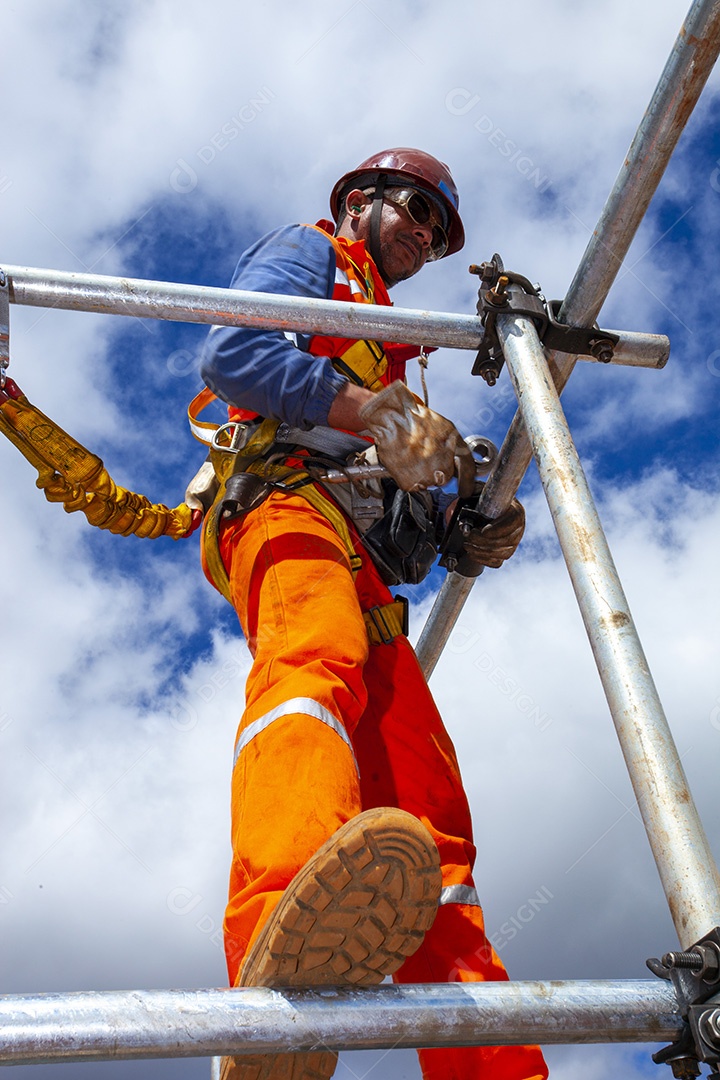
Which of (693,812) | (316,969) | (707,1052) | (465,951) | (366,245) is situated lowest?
(707,1052)

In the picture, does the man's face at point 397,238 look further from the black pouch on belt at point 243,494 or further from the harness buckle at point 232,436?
the black pouch on belt at point 243,494

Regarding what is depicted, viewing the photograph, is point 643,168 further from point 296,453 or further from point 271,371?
point 296,453

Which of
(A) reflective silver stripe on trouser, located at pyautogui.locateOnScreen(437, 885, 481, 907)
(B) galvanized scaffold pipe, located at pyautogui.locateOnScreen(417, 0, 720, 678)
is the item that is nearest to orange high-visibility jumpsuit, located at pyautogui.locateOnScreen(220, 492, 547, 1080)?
(A) reflective silver stripe on trouser, located at pyautogui.locateOnScreen(437, 885, 481, 907)

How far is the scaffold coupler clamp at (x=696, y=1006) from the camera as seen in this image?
6.06 ft

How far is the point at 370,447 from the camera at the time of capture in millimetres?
3742

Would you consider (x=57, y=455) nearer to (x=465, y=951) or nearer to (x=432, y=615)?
(x=432, y=615)

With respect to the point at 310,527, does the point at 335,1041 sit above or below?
below

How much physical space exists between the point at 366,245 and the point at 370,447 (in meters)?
1.44

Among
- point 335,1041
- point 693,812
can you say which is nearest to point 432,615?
point 693,812

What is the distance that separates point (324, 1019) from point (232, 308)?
1901mm

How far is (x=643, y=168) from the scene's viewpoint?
110 inches

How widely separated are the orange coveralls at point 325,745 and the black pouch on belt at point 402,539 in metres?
0.07

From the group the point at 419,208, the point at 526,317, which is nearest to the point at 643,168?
the point at 526,317

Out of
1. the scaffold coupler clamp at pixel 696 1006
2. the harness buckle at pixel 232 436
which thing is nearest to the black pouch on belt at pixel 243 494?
the harness buckle at pixel 232 436
